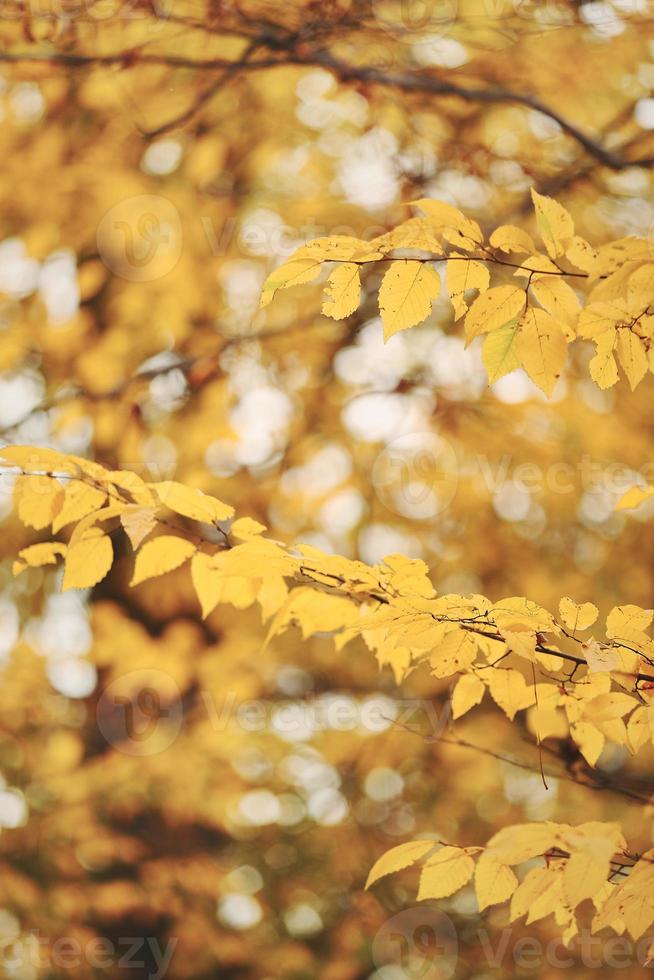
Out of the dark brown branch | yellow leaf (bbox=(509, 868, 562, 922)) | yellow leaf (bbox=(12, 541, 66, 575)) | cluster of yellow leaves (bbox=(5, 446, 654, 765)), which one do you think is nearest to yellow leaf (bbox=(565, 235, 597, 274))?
cluster of yellow leaves (bbox=(5, 446, 654, 765))

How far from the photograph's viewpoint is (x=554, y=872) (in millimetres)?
1226

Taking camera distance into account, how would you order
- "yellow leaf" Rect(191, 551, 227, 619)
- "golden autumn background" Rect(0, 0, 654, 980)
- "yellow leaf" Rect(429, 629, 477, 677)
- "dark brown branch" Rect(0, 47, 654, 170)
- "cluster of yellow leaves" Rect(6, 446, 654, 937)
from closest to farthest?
"cluster of yellow leaves" Rect(6, 446, 654, 937) → "yellow leaf" Rect(429, 629, 477, 677) → "yellow leaf" Rect(191, 551, 227, 619) → "dark brown branch" Rect(0, 47, 654, 170) → "golden autumn background" Rect(0, 0, 654, 980)

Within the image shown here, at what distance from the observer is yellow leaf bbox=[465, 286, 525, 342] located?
1221 millimetres

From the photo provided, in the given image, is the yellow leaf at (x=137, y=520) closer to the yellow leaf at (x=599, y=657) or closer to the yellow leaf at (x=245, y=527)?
the yellow leaf at (x=245, y=527)

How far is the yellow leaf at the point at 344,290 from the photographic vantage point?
1266 mm

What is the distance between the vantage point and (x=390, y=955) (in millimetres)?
3561

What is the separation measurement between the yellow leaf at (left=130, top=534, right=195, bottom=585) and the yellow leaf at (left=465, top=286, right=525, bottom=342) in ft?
2.02

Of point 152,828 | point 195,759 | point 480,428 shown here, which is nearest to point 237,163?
point 480,428

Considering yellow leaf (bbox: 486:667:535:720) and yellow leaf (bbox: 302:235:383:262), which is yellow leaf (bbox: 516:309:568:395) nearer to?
yellow leaf (bbox: 302:235:383:262)

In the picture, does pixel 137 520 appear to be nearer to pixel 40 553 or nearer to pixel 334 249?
pixel 40 553

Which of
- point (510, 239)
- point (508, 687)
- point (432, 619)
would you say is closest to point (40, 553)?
point (432, 619)

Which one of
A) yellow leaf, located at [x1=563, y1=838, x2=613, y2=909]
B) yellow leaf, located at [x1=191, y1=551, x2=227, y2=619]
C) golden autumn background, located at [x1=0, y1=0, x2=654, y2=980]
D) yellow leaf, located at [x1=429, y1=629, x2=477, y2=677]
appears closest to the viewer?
yellow leaf, located at [x1=563, y1=838, x2=613, y2=909]

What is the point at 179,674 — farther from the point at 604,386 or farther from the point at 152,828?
the point at 604,386

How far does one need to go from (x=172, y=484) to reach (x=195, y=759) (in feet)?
7.33
